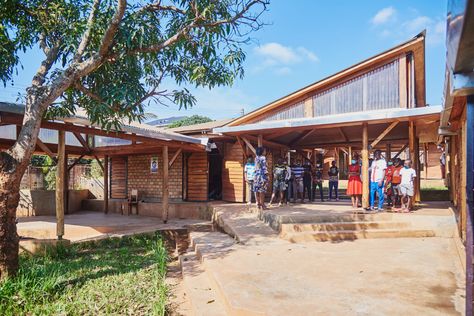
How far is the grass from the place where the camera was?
4.08m

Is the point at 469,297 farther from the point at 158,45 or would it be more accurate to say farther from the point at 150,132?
the point at 150,132

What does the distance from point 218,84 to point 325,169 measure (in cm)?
1975

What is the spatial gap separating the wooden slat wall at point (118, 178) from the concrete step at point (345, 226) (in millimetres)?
9895

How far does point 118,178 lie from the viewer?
14992mm

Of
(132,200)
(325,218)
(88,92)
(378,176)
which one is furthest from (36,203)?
(378,176)

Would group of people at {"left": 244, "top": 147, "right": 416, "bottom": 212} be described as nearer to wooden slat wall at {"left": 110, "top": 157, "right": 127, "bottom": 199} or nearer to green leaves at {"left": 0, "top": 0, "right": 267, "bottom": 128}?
green leaves at {"left": 0, "top": 0, "right": 267, "bottom": 128}

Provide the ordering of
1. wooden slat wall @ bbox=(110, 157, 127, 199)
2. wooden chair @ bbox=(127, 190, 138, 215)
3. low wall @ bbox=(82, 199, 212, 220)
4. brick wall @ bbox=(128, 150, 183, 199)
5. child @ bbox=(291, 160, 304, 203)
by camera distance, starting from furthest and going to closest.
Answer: wooden slat wall @ bbox=(110, 157, 127, 199), wooden chair @ bbox=(127, 190, 138, 215), brick wall @ bbox=(128, 150, 183, 199), low wall @ bbox=(82, 199, 212, 220), child @ bbox=(291, 160, 304, 203)

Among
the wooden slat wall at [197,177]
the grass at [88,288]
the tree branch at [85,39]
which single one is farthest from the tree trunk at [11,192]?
the wooden slat wall at [197,177]

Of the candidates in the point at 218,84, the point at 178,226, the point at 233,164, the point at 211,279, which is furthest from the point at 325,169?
the point at 211,279

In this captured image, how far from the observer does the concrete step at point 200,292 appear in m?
3.62

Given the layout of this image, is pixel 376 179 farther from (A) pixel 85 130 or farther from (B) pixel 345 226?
(A) pixel 85 130

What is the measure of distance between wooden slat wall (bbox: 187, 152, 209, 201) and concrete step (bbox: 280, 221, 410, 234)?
6115mm

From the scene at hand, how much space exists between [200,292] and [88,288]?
68.8 inches

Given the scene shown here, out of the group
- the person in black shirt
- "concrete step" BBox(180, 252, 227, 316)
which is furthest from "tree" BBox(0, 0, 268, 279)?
the person in black shirt
